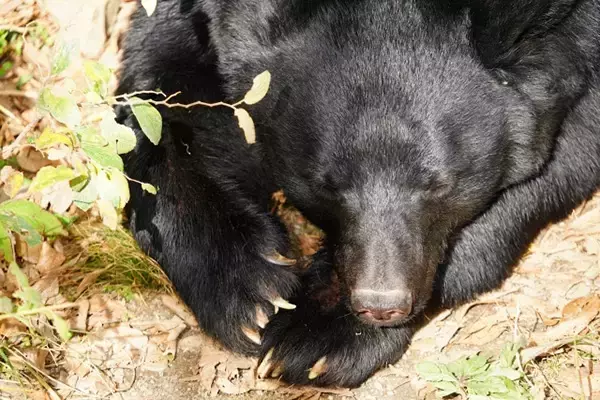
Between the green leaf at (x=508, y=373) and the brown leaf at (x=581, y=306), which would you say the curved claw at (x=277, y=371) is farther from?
the brown leaf at (x=581, y=306)

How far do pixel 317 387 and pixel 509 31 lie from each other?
5.34 feet

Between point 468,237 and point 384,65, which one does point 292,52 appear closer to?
point 384,65

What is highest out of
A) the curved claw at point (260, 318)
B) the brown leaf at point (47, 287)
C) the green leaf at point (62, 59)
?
the green leaf at point (62, 59)

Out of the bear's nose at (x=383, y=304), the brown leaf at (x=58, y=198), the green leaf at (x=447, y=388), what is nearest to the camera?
the bear's nose at (x=383, y=304)

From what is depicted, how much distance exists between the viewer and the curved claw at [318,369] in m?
3.59

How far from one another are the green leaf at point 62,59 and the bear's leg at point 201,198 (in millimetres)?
918

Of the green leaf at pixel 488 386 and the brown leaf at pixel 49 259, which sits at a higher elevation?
the green leaf at pixel 488 386

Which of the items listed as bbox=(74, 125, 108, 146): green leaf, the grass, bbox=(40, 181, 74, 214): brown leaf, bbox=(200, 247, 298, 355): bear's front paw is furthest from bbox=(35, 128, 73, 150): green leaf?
bbox=(40, 181, 74, 214): brown leaf

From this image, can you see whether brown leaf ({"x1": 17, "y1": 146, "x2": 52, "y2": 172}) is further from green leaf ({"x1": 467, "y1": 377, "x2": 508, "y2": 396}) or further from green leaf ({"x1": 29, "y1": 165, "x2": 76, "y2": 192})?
green leaf ({"x1": 467, "y1": 377, "x2": 508, "y2": 396})

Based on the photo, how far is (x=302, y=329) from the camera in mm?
3693

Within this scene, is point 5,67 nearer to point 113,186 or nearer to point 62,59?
point 62,59

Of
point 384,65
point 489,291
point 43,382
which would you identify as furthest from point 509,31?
point 43,382

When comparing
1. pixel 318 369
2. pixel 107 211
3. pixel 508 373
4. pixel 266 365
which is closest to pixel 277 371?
pixel 266 365

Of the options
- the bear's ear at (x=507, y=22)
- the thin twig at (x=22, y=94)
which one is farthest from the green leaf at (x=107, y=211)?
the thin twig at (x=22, y=94)
